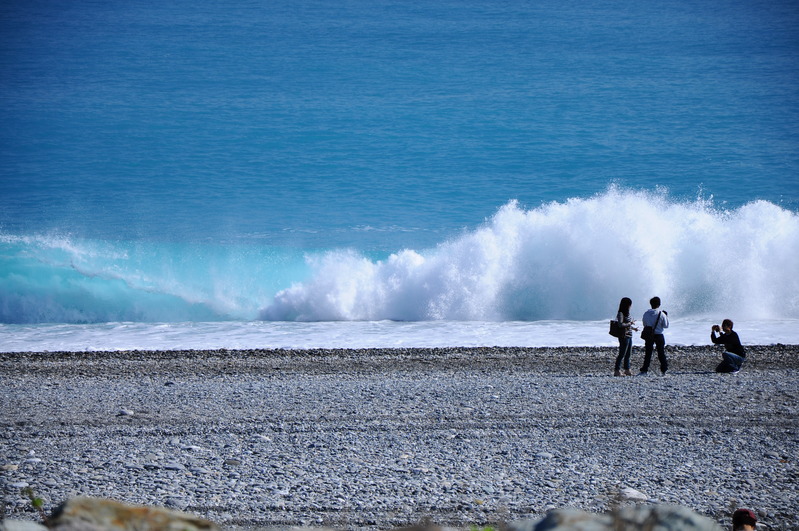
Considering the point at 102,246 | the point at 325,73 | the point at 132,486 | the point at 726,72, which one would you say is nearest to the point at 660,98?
the point at 726,72

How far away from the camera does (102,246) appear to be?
82.2ft

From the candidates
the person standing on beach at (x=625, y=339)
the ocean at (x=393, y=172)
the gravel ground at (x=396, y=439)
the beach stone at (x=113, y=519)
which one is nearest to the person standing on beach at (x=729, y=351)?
the gravel ground at (x=396, y=439)

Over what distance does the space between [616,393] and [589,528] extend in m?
6.58

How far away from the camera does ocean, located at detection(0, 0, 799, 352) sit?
17812 millimetres

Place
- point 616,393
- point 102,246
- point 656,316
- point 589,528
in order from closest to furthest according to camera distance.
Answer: point 589,528 → point 616,393 → point 656,316 → point 102,246

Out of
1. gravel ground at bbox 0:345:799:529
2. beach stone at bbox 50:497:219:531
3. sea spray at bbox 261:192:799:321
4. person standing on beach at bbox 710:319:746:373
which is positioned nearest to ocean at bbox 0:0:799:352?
sea spray at bbox 261:192:799:321

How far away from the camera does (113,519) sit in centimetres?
409

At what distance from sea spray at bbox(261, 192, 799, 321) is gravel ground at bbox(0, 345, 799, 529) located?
17.0 feet

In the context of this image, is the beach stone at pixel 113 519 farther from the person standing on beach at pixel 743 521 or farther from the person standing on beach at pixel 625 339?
the person standing on beach at pixel 625 339

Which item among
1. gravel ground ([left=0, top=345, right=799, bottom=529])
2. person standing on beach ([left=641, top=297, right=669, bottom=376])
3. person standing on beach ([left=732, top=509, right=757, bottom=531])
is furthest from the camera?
person standing on beach ([left=641, top=297, right=669, bottom=376])

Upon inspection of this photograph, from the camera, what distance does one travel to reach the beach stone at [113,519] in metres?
4.00

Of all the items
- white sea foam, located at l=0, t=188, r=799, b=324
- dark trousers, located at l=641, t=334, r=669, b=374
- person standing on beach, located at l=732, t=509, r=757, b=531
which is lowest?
person standing on beach, located at l=732, t=509, r=757, b=531

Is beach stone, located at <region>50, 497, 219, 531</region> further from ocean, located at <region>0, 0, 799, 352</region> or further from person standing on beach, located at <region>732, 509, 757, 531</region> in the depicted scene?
ocean, located at <region>0, 0, 799, 352</region>

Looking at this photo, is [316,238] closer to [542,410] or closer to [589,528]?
[542,410]
